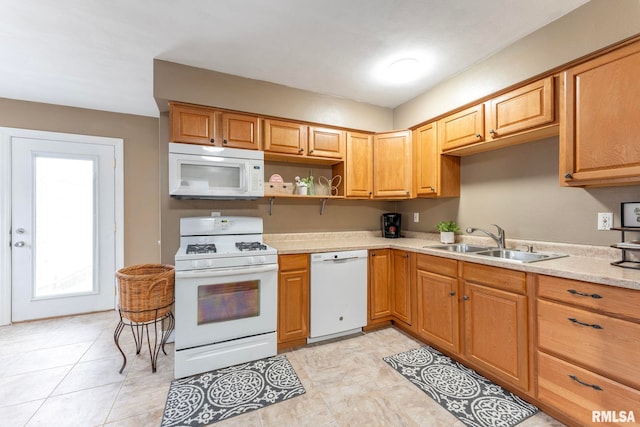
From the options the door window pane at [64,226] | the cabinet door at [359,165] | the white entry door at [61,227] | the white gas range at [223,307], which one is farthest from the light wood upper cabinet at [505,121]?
the door window pane at [64,226]

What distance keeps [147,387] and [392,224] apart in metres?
2.79

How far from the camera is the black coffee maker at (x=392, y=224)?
3.34m

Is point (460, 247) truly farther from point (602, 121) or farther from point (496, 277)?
point (602, 121)

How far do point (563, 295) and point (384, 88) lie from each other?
7.73 ft

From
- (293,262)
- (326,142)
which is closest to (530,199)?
(326,142)

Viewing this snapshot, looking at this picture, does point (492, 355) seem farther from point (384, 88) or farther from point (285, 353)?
point (384, 88)

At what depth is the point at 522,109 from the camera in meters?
2.02

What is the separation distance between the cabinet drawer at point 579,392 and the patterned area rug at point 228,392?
1.50 metres

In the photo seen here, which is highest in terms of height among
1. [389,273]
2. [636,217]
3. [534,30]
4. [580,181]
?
[534,30]

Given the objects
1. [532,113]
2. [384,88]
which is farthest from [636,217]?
[384,88]

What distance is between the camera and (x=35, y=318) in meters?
3.02

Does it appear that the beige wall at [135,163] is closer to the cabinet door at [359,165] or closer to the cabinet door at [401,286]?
the cabinet door at [359,165]

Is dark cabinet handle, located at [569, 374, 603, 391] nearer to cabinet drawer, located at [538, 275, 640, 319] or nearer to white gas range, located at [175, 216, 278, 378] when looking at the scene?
cabinet drawer, located at [538, 275, 640, 319]

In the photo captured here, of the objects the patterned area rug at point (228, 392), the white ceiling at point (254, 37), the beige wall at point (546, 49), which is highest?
Answer: the white ceiling at point (254, 37)
